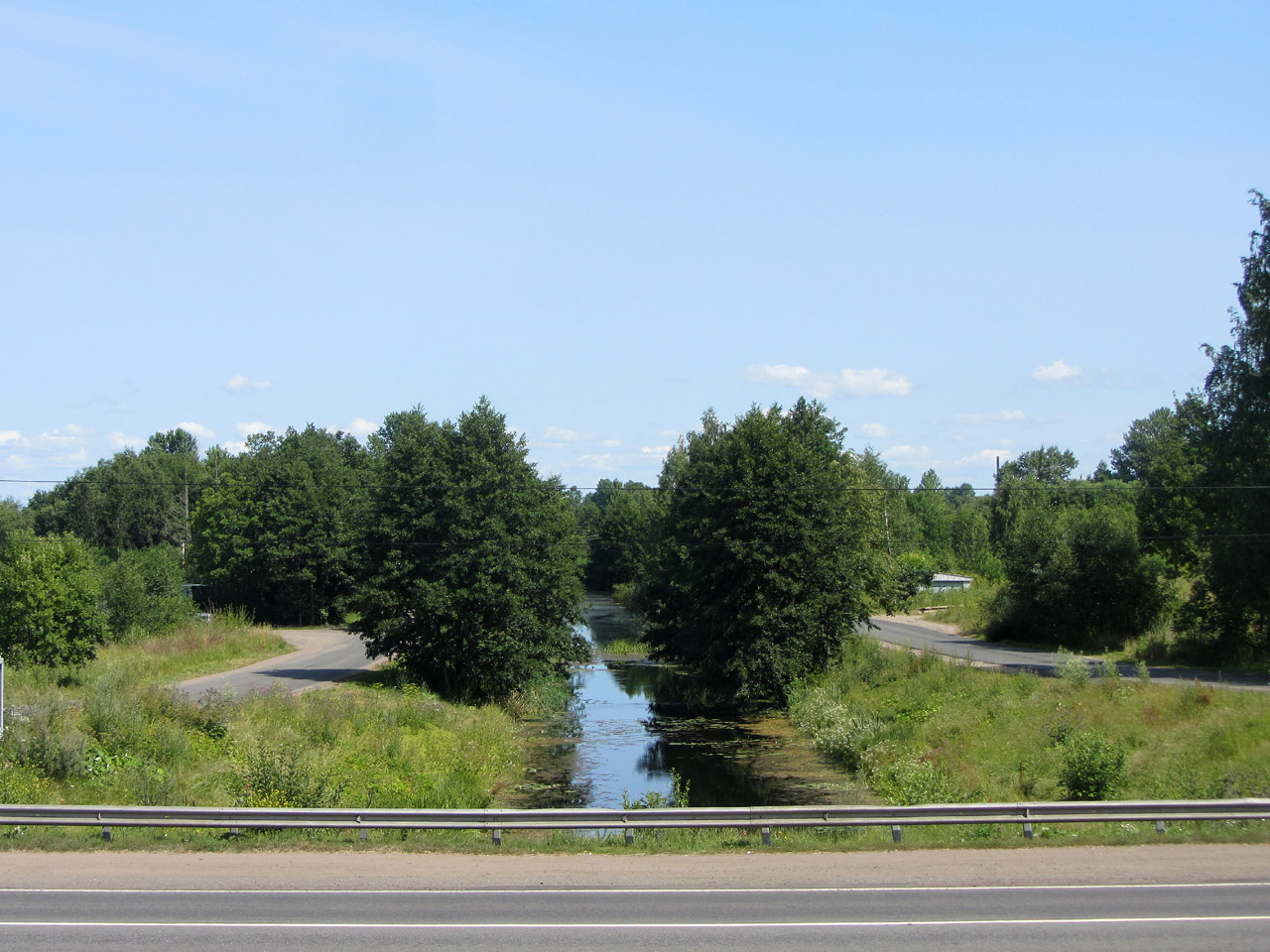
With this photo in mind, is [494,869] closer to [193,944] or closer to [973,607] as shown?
[193,944]

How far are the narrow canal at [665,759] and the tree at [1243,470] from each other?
56.3 feet

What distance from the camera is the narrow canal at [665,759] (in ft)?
93.6

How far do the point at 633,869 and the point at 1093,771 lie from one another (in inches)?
441

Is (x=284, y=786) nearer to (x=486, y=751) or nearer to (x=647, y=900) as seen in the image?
(x=647, y=900)

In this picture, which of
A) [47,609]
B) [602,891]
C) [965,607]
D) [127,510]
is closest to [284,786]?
[602,891]

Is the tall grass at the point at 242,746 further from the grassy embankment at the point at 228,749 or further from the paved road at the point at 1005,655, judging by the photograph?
the paved road at the point at 1005,655

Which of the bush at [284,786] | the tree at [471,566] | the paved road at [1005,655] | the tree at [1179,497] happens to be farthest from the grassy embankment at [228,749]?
the tree at [1179,497]

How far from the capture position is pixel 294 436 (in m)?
86.2

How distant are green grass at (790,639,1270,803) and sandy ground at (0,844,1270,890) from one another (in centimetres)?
647

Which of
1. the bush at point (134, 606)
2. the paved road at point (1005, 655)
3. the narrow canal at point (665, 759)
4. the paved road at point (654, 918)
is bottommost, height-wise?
the narrow canal at point (665, 759)

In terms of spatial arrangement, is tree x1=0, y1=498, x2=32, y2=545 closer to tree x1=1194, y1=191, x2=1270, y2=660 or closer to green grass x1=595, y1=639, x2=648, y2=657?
green grass x1=595, y1=639, x2=648, y2=657

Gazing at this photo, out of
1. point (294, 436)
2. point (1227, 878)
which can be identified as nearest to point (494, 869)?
point (1227, 878)

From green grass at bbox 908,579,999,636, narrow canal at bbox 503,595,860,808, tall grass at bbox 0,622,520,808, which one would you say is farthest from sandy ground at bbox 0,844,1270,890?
green grass at bbox 908,579,999,636

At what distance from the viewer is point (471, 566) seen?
3953cm
